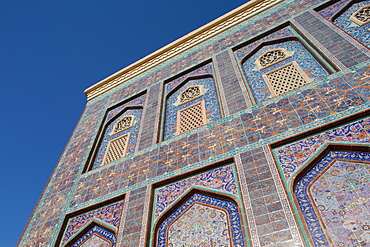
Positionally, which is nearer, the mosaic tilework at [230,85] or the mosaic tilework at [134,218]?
the mosaic tilework at [134,218]

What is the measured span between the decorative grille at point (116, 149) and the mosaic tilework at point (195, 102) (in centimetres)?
80

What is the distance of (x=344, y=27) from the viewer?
4.18 meters

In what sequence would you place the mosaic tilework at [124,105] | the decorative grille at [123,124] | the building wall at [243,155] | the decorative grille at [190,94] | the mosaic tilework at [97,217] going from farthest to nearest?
the mosaic tilework at [124,105], the decorative grille at [123,124], the decorative grille at [190,94], the mosaic tilework at [97,217], the building wall at [243,155]

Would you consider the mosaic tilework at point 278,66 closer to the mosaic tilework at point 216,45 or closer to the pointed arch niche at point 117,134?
the mosaic tilework at point 216,45

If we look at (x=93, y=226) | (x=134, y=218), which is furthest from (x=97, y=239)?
(x=134, y=218)

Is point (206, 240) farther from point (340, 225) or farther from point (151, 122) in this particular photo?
point (151, 122)

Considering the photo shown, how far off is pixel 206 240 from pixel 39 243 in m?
2.42

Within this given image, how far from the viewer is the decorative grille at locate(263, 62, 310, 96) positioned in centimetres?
376

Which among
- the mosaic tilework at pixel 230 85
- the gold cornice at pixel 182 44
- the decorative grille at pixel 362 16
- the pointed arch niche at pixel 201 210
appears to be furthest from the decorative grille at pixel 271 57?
the pointed arch niche at pixel 201 210

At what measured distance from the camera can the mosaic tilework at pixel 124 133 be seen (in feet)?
15.5

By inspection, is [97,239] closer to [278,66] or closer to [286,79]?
[286,79]

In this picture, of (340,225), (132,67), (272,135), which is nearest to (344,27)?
(272,135)

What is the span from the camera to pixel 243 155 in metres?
3.14

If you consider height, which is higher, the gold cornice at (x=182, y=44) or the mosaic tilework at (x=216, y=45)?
the gold cornice at (x=182, y=44)
